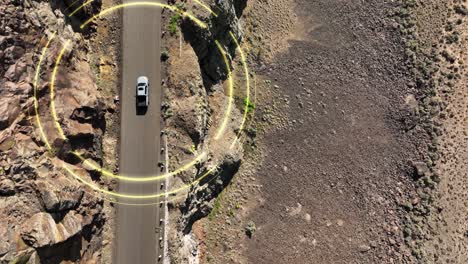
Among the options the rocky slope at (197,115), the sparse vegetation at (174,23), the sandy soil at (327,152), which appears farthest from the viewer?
the sandy soil at (327,152)

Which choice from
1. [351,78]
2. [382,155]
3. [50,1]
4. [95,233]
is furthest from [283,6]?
[95,233]

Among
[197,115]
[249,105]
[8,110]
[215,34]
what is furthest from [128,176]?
[215,34]

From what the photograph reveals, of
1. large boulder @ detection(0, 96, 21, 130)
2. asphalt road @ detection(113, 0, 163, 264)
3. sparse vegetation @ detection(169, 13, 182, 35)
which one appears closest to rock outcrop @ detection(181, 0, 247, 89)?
sparse vegetation @ detection(169, 13, 182, 35)

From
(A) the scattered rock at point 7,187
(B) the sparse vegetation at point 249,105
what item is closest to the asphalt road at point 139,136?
(A) the scattered rock at point 7,187

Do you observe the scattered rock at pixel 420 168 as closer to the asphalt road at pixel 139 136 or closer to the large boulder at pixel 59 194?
the asphalt road at pixel 139 136

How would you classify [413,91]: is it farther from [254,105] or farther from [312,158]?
[254,105]

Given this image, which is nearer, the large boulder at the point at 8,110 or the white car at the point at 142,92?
the large boulder at the point at 8,110

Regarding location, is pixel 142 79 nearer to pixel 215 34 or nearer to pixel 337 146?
pixel 215 34
